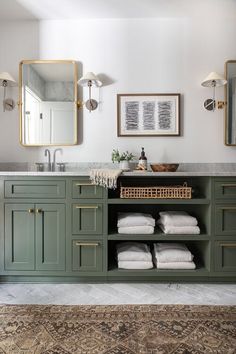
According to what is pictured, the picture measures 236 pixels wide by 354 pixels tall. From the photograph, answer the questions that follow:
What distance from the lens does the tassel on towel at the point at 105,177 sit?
2.01 meters

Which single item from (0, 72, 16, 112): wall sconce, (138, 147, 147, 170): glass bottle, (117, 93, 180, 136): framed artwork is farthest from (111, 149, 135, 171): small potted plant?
(0, 72, 16, 112): wall sconce

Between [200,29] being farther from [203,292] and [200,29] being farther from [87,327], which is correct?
[87,327]

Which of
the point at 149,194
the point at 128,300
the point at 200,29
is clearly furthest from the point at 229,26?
the point at 128,300

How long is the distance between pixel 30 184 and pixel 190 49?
210 cm

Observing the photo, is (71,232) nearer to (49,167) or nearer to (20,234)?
(20,234)

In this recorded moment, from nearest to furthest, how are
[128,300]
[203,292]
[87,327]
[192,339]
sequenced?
[192,339], [87,327], [128,300], [203,292]

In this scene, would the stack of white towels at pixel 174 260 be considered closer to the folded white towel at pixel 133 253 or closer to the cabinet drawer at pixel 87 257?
the folded white towel at pixel 133 253

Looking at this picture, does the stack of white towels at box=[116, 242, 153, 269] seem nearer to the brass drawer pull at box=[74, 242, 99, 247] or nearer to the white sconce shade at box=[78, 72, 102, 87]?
the brass drawer pull at box=[74, 242, 99, 247]

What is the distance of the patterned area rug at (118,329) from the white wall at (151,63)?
144 cm

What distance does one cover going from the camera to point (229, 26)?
8.40ft

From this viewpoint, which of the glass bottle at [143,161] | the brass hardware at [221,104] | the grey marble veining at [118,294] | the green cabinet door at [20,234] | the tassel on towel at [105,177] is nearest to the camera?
the grey marble veining at [118,294]

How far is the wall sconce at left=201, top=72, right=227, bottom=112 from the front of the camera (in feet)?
7.90

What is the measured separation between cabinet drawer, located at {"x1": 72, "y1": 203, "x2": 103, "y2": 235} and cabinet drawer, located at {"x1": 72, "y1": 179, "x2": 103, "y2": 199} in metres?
0.08

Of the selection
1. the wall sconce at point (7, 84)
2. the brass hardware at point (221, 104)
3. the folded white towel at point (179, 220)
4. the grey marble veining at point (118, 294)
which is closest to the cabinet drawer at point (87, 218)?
the grey marble veining at point (118, 294)
